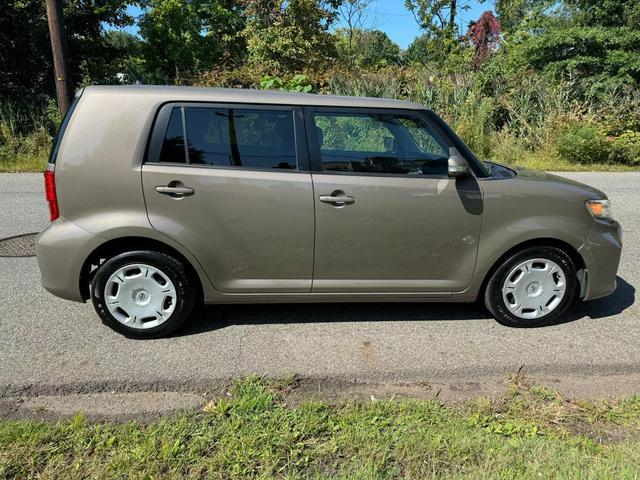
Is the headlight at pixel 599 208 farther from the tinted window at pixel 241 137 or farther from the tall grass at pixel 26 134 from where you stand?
the tall grass at pixel 26 134

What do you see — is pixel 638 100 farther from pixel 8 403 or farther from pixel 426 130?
pixel 8 403

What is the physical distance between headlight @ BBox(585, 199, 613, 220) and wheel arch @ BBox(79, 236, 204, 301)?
2.97 meters

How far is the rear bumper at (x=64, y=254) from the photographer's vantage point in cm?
354

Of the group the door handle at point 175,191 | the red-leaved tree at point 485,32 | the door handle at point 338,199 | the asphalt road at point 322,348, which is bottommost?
the asphalt road at point 322,348

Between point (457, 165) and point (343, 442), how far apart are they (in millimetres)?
2049

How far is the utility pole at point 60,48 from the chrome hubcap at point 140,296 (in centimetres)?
481

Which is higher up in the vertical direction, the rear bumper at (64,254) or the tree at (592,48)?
the tree at (592,48)

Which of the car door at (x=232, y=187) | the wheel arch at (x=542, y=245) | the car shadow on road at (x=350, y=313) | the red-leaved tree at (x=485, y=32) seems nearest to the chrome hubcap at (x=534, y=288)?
the wheel arch at (x=542, y=245)

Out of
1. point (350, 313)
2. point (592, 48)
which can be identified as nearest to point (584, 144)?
point (592, 48)

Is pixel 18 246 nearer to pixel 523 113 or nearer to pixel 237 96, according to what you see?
pixel 237 96

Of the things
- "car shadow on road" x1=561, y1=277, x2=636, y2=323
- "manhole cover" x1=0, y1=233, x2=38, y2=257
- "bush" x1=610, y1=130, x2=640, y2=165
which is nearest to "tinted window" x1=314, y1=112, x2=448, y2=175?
"car shadow on road" x1=561, y1=277, x2=636, y2=323

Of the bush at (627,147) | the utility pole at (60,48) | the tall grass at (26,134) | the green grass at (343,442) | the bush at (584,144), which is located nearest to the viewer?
the green grass at (343,442)

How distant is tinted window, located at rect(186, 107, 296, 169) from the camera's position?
3.61m

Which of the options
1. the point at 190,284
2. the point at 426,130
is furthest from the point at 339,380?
the point at 426,130
